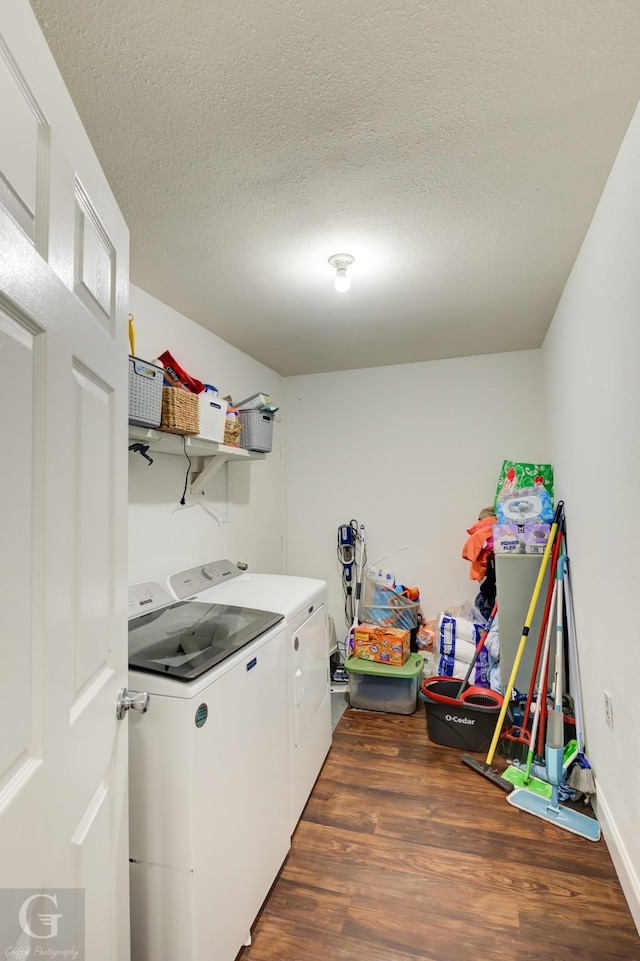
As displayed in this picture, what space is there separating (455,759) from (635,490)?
5.90ft

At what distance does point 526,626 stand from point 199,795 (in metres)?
1.89

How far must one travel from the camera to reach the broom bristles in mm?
1974

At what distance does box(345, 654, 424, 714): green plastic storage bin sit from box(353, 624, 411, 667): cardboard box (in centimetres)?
4

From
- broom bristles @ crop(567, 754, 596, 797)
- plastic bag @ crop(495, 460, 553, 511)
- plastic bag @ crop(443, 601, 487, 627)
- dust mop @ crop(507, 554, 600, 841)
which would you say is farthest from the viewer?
plastic bag @ crop(443, 601, 487, 627)

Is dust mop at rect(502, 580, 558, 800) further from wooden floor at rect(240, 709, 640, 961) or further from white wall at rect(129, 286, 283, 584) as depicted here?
white wall at rect(129, 286, 283, 584)

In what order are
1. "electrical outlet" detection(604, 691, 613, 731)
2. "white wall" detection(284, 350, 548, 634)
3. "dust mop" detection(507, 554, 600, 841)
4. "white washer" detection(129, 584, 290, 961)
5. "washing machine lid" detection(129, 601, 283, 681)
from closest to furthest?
"white washer" detection(129, 584, 290, 961), "washing machine lid" detection(129, 601, 283, 681), "electrical outlet" detection(604, 691, 613, 731), "dust mop" detection(507, 554, 600, 841), "white wall" detection(284, 350, 548, 634)

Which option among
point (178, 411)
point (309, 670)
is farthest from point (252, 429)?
→ point (309, 670)

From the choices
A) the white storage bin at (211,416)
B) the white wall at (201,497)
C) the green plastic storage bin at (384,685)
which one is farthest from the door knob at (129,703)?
the green plastic storage bin at (384,685)

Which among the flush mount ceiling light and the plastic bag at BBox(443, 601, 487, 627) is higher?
the flush mount ceiling light

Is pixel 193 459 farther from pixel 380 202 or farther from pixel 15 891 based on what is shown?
pixel 15 891

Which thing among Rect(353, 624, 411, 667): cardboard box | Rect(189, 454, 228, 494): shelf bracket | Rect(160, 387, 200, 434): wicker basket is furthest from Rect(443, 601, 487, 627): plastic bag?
Rect(160, 387, 200, 434): wicker basket

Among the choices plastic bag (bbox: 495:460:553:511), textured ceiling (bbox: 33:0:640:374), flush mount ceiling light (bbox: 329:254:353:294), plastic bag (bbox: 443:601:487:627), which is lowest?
plastic bag (bbox: 443:601:487:627)

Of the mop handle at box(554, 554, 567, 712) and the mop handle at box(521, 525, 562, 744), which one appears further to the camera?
the mop handle at box(521, 525, 562, 744)

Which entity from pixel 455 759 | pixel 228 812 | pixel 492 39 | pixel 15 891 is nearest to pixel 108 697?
pixel 15 891
